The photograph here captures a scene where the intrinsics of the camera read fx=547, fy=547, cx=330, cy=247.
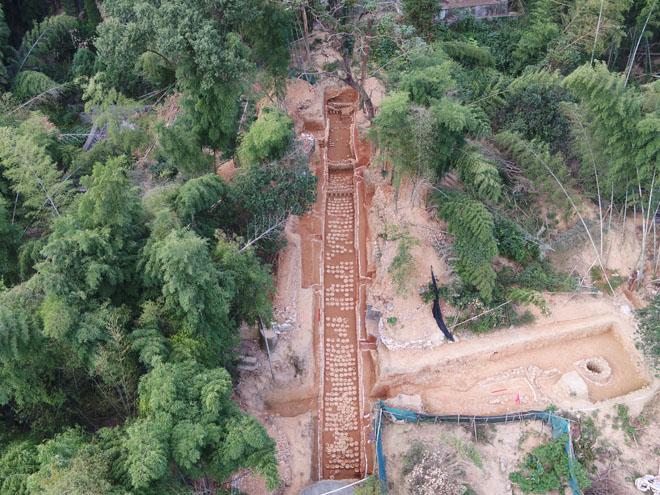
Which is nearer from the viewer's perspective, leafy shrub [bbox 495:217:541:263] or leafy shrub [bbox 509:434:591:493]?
leafy shrub [bbox 509:434:591:493]

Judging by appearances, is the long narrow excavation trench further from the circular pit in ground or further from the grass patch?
the circular pit in ground

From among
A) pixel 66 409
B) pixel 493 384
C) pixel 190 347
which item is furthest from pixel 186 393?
pixel 493 384

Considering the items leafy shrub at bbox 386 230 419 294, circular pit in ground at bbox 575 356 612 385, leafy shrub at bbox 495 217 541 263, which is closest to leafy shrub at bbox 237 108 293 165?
leafy shrub at bbox 386 230 419 294

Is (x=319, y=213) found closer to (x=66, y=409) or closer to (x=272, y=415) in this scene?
(x=272, y=415)

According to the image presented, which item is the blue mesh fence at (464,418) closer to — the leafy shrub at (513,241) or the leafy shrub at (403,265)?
the leafy shrub at (403,265)

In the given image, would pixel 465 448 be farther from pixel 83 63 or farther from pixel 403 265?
pixel 83 63

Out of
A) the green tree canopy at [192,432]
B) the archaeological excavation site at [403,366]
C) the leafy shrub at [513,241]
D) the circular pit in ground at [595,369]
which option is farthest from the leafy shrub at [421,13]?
the green tree canopy at [192,432]
